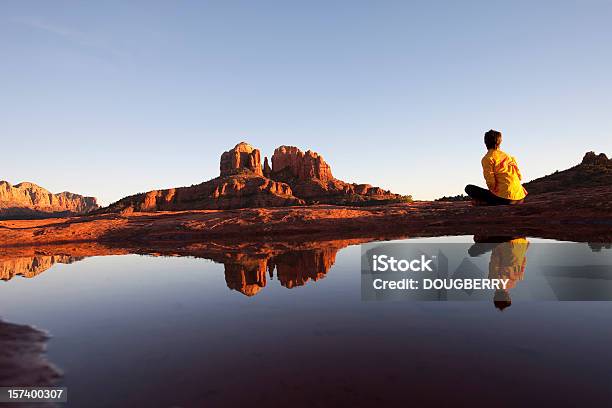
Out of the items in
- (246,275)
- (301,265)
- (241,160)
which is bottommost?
(246,275)

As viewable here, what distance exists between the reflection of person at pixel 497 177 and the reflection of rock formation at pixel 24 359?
47.9 ft

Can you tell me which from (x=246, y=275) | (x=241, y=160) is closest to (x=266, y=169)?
(x=241, y=160)

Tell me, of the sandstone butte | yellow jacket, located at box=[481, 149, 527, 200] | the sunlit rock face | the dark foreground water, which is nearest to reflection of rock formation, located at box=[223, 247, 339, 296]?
the dark foreground water

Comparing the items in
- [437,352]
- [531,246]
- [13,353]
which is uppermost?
[531,246]

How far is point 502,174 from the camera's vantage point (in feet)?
43.8

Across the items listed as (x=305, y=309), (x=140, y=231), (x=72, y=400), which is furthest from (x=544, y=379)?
(x=140, y=231)

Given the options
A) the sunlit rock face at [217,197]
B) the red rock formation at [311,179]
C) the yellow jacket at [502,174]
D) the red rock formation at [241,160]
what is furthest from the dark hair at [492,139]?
the red rock formation at [241,160]

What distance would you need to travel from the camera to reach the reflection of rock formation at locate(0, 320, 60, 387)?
3463mm

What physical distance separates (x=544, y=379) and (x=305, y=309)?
11.1 feet

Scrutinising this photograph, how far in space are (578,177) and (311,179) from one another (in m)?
114

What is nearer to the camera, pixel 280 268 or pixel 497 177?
pixel 280 268

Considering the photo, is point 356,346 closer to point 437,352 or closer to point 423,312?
point 437,352

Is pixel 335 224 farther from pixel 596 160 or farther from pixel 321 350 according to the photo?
pixel 596 160

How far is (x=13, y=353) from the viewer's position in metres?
4.17
